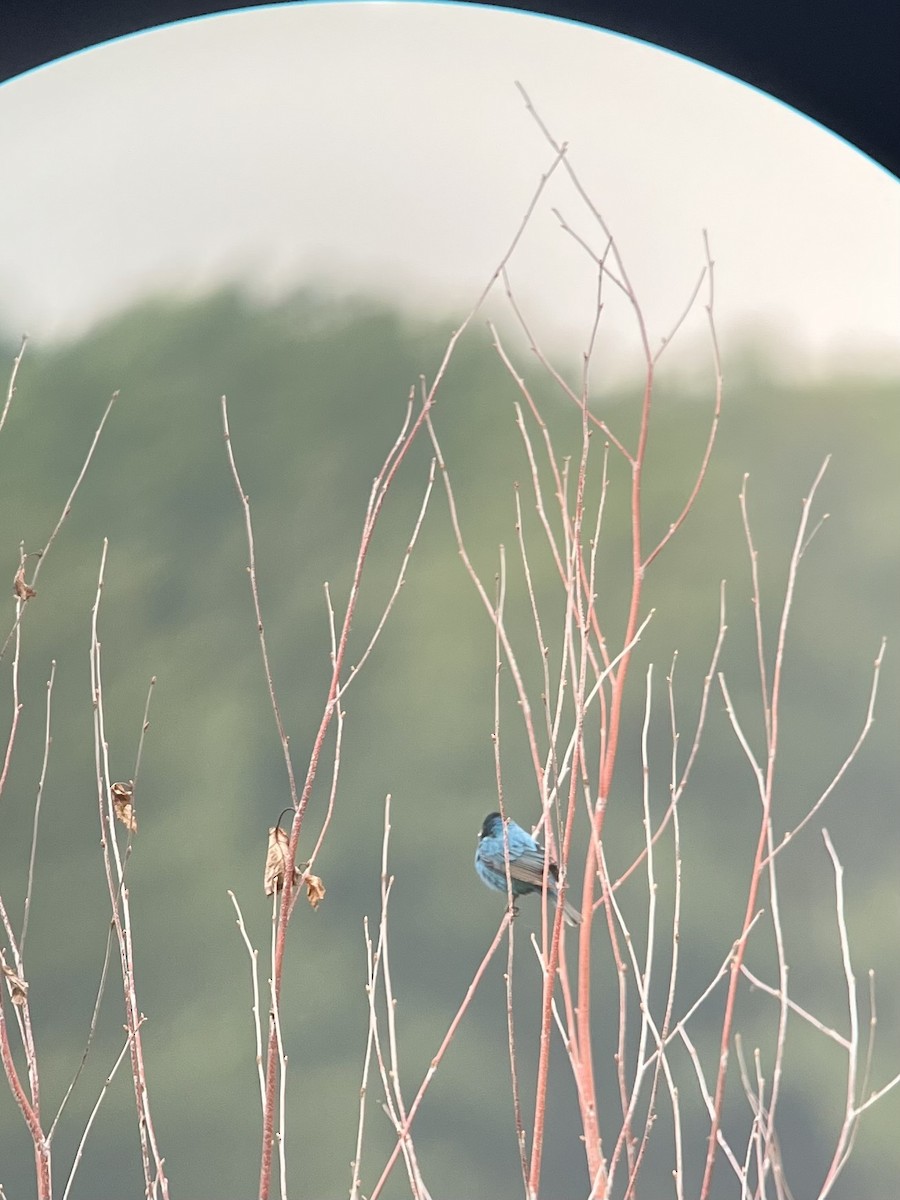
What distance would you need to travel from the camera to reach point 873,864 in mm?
2389

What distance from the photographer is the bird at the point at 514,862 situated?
209 centimetres

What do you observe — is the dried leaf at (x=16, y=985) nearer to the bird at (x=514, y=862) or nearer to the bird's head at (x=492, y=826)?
the bird at (x=514, y=862)

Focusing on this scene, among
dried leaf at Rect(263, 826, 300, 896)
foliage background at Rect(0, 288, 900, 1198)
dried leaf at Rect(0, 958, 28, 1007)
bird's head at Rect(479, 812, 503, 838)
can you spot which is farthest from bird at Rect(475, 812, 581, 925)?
dried leaf at Rect(0, 958, 28, 1007)

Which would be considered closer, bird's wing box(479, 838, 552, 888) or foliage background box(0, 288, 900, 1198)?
bird's wing box(479, 838, 552, 888)

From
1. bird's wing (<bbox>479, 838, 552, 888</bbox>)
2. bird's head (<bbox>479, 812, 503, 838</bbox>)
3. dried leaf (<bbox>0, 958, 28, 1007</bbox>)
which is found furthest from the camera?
bird's head (<bbox>479, 812, 503, 838</bbox>)

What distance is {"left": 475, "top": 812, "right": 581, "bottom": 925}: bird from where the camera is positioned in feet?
6.86

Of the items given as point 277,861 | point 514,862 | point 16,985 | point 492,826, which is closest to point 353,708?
point 492,826

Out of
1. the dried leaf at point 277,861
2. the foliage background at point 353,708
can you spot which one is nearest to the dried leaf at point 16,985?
the dried leaf at point 277,861

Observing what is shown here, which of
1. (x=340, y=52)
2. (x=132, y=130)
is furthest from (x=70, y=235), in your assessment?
(x=340, y=52)

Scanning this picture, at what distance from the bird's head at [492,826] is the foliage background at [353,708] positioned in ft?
0.26

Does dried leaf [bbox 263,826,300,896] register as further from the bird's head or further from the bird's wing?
the bird's head

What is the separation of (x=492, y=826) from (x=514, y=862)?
0.24 meters

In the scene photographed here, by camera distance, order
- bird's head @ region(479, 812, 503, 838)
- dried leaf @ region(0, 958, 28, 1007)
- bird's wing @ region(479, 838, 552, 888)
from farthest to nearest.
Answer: bird's head @ region(479, 812, 503, 838) < bird's wing @ region(479, 838, 552, 888) < dried leaf @ region(0, 958, 28, 1007)

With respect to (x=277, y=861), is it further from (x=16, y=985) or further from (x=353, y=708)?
(x=353, y=708)
